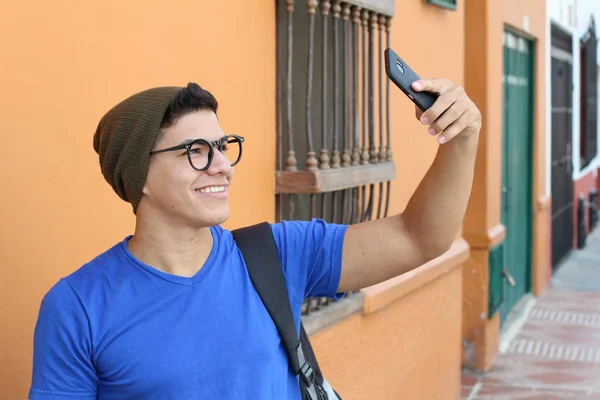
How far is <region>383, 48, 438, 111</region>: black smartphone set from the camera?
6.07 ft

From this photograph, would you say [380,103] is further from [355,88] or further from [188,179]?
[188,179]

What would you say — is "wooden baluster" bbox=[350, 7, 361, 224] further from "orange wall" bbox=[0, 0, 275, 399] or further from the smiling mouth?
the smiling mouth

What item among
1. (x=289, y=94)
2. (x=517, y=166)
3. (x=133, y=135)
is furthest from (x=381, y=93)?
(x=517, y=166)

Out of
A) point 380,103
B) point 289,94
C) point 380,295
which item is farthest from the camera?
point 380,295

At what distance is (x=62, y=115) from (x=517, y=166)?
21.5 ft

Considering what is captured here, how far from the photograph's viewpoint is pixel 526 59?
8.80 meters

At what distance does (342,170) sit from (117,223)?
47.2 inches

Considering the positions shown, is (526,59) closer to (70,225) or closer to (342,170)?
(342,170)

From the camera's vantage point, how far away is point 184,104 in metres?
1.92

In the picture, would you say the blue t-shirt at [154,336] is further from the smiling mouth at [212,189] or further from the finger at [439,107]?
the finger at [439,107]

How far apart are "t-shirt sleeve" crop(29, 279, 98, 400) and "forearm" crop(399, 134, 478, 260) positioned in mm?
789

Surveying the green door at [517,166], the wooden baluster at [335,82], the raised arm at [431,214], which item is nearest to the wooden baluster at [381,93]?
the wooden baluster at [335,82]

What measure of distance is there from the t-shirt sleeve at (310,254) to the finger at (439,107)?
42cm

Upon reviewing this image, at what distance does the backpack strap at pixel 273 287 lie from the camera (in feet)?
6.52
